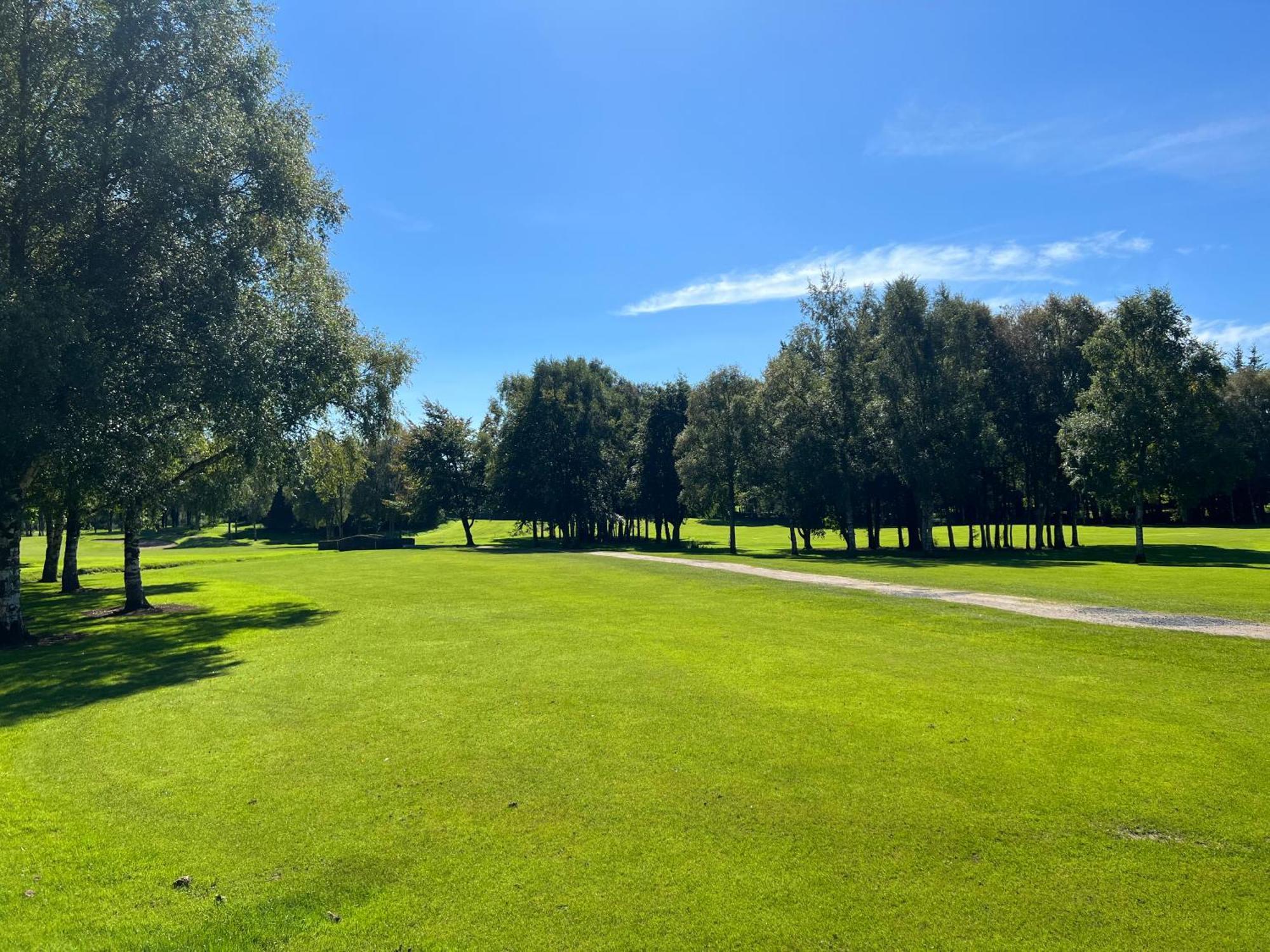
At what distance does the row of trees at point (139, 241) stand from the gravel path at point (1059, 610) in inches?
768

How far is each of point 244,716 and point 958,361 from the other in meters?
47.5

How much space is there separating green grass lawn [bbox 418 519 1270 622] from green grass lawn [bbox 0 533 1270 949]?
7.79 m

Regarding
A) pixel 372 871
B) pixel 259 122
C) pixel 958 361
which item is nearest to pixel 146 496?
pixel 259 122

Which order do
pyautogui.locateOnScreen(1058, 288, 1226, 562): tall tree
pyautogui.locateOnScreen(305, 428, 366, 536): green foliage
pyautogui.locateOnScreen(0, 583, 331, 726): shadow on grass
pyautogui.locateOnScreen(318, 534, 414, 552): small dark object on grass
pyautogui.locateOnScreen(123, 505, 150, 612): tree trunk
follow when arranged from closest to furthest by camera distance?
pyautogui.locateOnScreen(0, 583, 331, 726): shadow on grass → pyautogui.locateOnScreen(123, 505, 150, 612): tree trunk → pyautogui.locateOnScreen(305, 428, 366, 536): green foliage → pyautogui.locateOnScreen(1058, 288, 1226, 562): tall tree → pyautogui.locateOnScreen(318, 534, 414, 552): small dark object on grass

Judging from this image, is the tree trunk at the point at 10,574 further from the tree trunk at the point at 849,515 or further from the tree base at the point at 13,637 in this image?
the tree trunk at the point at 849,515

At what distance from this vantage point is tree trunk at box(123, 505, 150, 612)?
23477 mm

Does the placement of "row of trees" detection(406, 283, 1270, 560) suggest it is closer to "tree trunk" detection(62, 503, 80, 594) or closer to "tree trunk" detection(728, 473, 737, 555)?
"tree trunk" detection(728, 473, 737, 555)

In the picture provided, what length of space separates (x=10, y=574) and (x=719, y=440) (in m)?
43.6

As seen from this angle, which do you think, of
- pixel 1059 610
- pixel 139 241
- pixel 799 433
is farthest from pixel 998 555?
pixel 139 241

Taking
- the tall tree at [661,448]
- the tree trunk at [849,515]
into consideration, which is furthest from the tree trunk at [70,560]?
the tall tree at [661,448]

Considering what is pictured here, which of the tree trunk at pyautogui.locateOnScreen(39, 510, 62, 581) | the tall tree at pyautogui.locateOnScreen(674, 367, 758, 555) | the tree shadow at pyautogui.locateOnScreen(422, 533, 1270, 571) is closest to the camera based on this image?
the tree trunk at pyautogui.locateOnScreen(39, 510, 62, 581)

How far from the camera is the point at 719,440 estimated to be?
181ft

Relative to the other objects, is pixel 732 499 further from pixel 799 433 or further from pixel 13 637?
pixel 13 637

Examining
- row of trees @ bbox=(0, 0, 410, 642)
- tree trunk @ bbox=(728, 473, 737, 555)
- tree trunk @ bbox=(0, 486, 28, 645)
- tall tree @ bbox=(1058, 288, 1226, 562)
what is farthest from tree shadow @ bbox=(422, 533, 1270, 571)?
tree trunk @ bbox=(0, 486, 28, 645)
